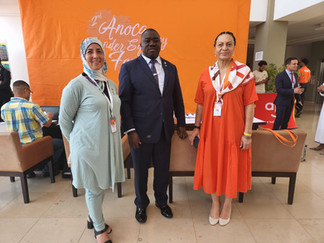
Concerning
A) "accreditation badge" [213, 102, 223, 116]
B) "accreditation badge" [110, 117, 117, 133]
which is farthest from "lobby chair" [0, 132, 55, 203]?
"accreditation badge" [213, 102, 223, 116]

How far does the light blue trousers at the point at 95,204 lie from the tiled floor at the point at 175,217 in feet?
0.68

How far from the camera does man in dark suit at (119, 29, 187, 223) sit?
1657mm

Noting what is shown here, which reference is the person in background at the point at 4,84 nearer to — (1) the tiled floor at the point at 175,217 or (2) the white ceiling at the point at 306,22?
(1) the tiled floor at the point at 175,217

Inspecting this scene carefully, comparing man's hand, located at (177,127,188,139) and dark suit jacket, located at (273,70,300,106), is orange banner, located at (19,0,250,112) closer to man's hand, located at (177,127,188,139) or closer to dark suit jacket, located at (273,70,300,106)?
dark suit jacket, located at (273,70,300,106)

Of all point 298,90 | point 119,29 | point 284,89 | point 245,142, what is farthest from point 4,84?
point 298,90

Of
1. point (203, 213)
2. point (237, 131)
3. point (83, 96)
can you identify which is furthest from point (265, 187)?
point (83, 96)

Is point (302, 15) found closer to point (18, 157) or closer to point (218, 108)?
point (218, 108)

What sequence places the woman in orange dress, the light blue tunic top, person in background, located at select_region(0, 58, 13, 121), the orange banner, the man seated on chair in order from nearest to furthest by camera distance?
the light blue tunic top < the woman in orange dress < the man seated on chair < the orange banner < person in background, located at select_region(0, 58, 13, 121)

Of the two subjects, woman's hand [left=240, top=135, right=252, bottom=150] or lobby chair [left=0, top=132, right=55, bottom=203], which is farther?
lobby chair [left=0, top=132, right=55, bottom=203]

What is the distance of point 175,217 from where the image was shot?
6.56 ft

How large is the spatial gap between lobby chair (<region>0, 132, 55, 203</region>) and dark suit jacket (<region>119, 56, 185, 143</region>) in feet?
4.08

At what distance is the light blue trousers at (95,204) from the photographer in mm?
1570

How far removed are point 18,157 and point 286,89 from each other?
405cm

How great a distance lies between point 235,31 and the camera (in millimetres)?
3135
